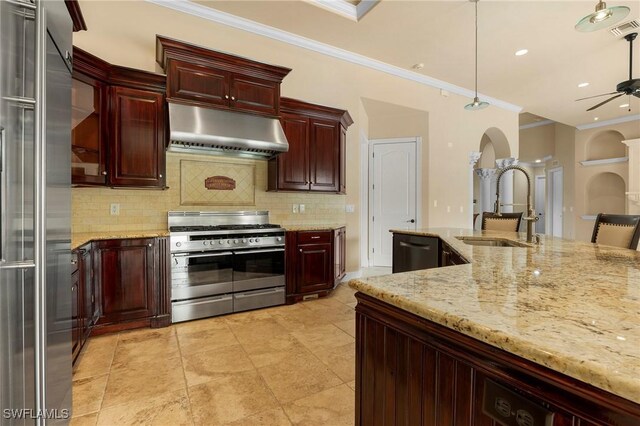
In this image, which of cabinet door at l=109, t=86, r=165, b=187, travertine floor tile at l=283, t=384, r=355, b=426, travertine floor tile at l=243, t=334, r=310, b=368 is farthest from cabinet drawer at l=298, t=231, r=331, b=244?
travertine floor tile at l=283, t=384, r=355, b=426

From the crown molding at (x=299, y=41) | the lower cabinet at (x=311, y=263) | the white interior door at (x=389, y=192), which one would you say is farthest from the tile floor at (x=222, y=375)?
the crown molding at (x=299, y=41)

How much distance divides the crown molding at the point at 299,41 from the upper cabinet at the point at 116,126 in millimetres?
1083

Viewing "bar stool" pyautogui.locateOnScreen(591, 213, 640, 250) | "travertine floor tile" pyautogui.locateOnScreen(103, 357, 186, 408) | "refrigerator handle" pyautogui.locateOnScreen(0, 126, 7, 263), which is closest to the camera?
"refrigerator handle" pyautogui.locateOnScreen(0, 126, 7, 263)

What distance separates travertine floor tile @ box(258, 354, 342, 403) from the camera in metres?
1.89

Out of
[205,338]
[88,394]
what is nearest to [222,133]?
[205,338]

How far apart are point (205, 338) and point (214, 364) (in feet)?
1.58

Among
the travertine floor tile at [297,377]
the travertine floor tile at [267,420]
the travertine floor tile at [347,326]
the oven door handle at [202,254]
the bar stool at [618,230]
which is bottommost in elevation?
the travertine floor tile at [267,420]

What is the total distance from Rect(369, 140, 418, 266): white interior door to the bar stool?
3177mm

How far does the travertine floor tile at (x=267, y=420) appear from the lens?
162 cm

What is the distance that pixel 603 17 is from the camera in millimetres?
2373

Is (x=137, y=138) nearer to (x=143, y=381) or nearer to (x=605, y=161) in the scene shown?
(x=143, y=381)

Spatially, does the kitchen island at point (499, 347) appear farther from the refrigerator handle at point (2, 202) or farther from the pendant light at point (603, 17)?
the pendant light at point (603, 17)
